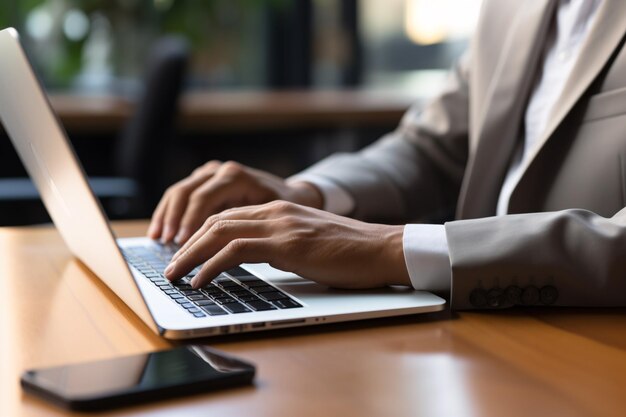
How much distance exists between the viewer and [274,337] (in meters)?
0.72

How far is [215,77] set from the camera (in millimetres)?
4703

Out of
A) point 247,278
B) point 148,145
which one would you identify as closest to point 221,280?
point 247,278

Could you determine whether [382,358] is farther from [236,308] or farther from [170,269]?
[170,269]

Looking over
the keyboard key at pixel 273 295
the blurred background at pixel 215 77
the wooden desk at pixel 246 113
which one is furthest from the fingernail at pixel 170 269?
the wooden desk at pixel 246 113

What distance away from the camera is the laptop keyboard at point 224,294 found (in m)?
0.76

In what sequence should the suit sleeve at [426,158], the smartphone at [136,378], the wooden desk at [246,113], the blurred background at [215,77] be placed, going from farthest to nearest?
the wooden desk at [246,113] < the blurred background at [215,77] < the suit sleeve at [426,158] < the smartphone at [136,378]

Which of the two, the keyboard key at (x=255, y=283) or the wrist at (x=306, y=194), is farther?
the wrist at (x=306, y=194)

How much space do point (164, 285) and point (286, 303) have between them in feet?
0.42

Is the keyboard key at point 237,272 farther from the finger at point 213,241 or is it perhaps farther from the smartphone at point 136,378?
the smartphone at point 136,378

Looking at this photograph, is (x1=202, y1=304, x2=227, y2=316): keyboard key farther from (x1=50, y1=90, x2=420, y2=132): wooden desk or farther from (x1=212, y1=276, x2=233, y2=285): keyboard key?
(x1=50, y1=90, x2=420, y2=132): wooden desk

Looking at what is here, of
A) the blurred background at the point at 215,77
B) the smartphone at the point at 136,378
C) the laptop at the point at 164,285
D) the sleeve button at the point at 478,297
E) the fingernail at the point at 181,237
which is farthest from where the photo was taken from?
the blurred background at the point at 215,77

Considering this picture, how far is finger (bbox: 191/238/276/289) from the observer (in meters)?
0.81

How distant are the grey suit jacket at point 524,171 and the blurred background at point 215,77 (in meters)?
1.35

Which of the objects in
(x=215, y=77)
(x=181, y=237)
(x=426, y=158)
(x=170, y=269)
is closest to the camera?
(x=170, y=269)
